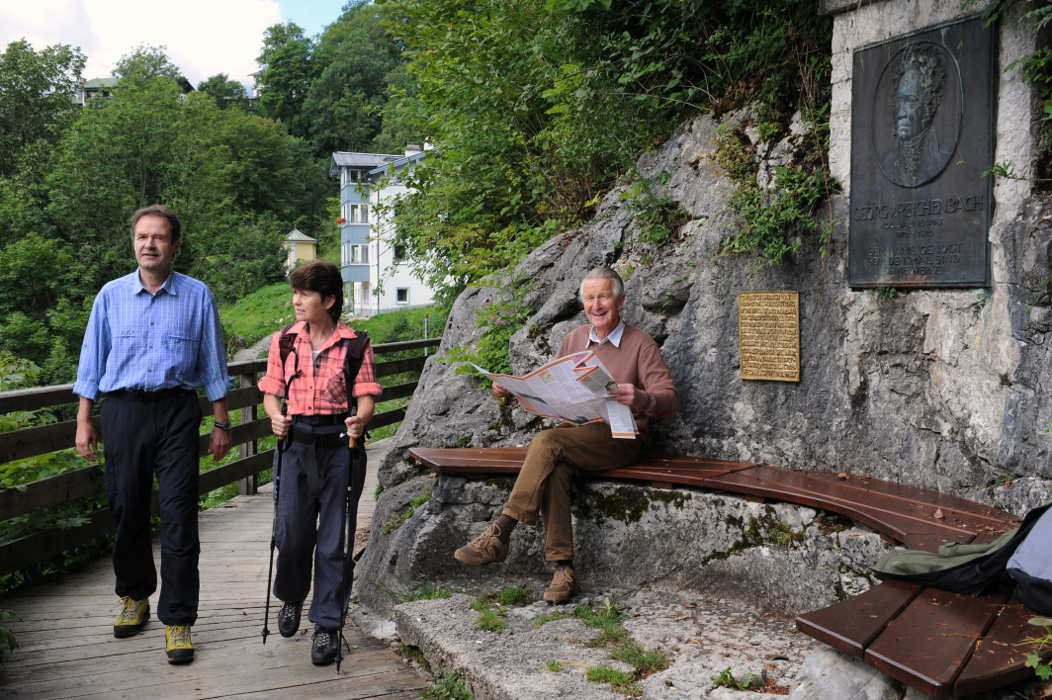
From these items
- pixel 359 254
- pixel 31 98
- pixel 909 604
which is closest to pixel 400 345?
pixel 909 604

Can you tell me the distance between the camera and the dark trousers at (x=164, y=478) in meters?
3.62

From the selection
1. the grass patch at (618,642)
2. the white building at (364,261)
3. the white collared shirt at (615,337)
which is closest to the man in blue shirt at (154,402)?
the grass patch at (618,642)

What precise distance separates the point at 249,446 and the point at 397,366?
8.96 feet

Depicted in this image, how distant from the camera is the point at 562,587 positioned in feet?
12.6

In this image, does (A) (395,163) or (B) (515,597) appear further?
(A) (395,163)

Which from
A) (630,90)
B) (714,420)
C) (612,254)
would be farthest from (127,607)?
(630,90)

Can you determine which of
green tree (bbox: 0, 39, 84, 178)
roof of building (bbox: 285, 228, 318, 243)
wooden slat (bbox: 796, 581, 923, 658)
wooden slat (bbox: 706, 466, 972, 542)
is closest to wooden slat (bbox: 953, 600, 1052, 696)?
wooden slat (bbox: 796, 581, 923, 658)

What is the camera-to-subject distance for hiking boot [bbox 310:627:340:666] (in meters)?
3.57

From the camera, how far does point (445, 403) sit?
19.1 ft

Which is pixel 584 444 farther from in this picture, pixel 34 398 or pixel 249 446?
pixel 249 446

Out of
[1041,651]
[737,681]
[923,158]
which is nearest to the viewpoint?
[1041,651]

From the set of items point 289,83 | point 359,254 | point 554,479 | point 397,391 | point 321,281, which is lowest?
point 397,391

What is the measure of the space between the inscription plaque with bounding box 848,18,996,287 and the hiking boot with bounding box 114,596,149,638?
364 cm

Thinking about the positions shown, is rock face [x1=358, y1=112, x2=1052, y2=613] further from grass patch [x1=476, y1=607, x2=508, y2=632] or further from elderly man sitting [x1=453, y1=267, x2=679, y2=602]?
grass patch [x1=476, y1=607, x2=508, y2=632]
